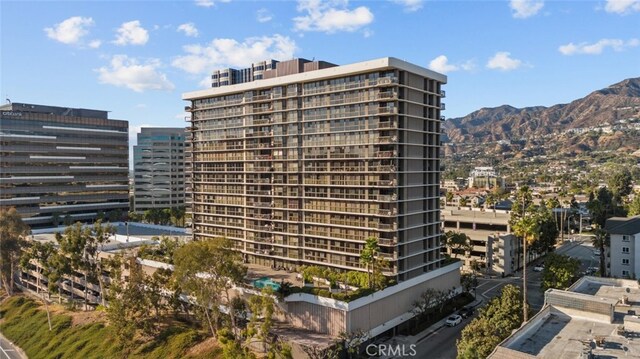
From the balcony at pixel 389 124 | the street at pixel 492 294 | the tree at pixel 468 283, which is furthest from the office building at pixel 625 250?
the balcony at pixel 389 124

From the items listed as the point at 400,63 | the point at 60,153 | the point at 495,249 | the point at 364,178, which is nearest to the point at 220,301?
the point at 364,178

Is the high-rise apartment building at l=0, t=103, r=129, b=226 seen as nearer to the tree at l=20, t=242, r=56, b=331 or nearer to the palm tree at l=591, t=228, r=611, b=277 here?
the tree at l=20, t=242, r=56, b=331

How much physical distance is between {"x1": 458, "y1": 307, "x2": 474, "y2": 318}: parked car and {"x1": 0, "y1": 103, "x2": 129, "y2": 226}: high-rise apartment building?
133659 millimetres

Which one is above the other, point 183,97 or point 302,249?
point 183,97

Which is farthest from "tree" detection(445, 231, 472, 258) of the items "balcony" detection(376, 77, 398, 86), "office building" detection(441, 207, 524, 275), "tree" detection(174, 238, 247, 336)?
"tree" detection(174, 238, 247, 336)

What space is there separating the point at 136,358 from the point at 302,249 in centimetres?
3274

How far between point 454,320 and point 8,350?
8921 cm

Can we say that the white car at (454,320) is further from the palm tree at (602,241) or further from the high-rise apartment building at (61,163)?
the high-rise apartment building at (61,163)

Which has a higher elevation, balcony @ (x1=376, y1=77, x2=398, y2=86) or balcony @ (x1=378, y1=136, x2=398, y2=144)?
balcony @ (x1=376, y1=77, x2=398, y2=86)

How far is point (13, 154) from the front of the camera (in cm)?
14825

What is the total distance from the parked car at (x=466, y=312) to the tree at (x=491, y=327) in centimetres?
1726

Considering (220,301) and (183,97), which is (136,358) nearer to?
Answer: (220,301)

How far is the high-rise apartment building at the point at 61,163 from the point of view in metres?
148

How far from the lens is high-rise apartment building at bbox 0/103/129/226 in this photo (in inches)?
5842
